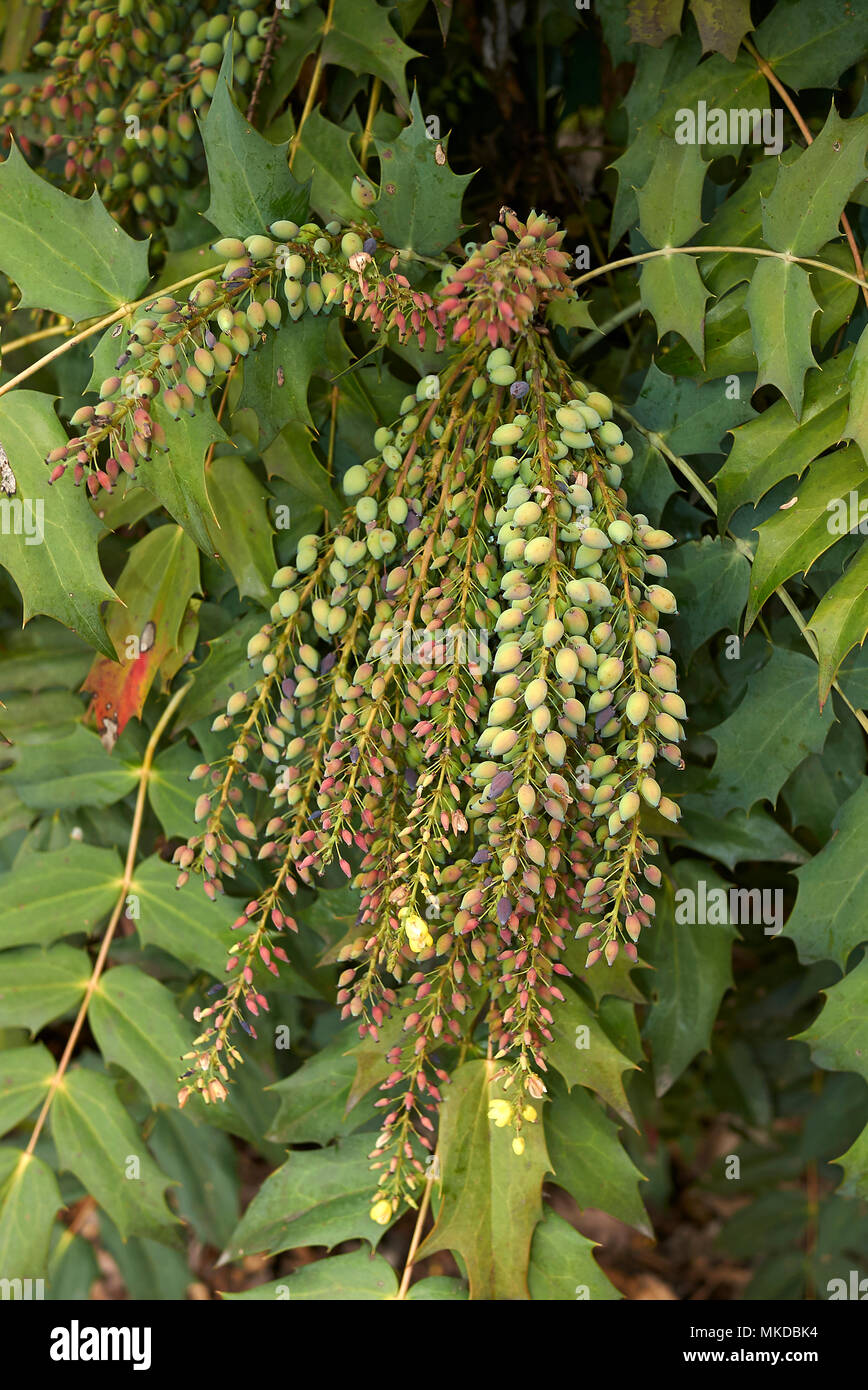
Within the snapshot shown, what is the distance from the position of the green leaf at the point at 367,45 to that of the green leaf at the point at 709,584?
49 cm

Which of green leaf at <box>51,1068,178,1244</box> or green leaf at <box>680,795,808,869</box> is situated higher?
green leaf at <box>680,795,808,869</box>

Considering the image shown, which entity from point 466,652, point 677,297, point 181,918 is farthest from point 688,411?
point 181,918

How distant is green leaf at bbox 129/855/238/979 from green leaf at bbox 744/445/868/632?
23.6 inches

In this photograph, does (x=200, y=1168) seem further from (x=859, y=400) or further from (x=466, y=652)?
(x=859, y=400)

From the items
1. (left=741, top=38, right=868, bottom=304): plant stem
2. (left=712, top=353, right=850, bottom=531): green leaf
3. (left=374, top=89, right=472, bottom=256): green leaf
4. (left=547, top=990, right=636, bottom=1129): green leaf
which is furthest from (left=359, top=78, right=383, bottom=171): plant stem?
(left=547, top=990, right=636, bottom=1129): green leaf

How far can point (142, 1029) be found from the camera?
3.48ft

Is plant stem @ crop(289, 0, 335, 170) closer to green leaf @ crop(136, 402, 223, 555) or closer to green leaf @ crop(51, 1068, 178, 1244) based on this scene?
green leaf @ crop(136, 402, 223, 555)

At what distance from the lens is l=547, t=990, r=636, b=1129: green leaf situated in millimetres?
929

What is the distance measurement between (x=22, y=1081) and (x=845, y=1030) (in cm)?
83

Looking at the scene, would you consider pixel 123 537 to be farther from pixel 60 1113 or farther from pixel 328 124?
pixel 60 1113

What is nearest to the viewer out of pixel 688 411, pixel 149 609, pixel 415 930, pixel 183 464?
pixel 415 930

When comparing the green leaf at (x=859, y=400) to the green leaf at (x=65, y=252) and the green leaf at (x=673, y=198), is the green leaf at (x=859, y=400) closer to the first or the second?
the green leaf at (x=673, y=198)

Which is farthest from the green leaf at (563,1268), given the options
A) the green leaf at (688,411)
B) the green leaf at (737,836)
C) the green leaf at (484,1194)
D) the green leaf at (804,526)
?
the green leaf at (688,411)
